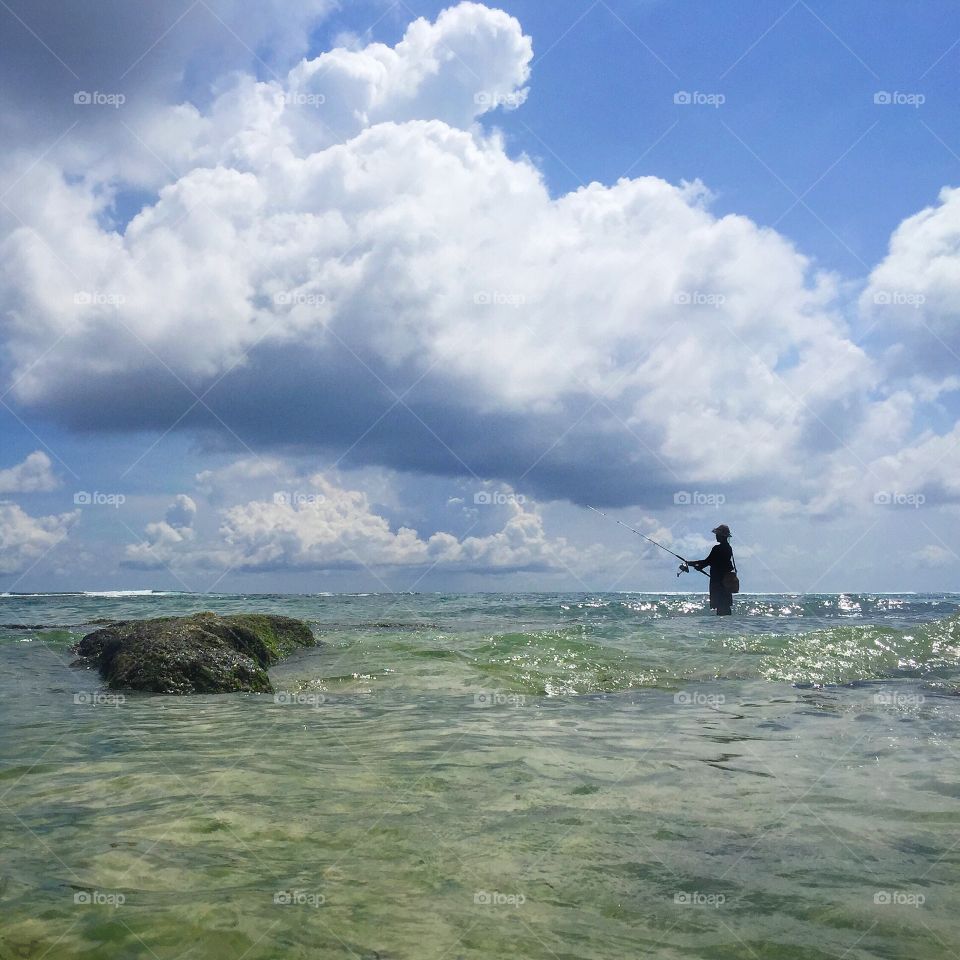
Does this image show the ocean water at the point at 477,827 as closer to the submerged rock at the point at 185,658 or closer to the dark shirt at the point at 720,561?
the submerged rock at the point at 185,658

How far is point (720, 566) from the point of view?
21062mm

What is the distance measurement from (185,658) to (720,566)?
15.1 m

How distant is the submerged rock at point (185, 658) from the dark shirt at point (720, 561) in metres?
12.6

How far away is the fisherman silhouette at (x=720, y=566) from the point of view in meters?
20.4

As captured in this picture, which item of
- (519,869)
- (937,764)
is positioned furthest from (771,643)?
(519,869)

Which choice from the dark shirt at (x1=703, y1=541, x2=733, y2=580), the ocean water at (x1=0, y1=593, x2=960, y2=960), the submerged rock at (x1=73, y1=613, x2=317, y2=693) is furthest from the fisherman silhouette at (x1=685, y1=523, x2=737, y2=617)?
the submerged rock at (x1=73, y1=613, x2=317, y2=693)

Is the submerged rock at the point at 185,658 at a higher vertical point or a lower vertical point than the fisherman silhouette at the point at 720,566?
lower

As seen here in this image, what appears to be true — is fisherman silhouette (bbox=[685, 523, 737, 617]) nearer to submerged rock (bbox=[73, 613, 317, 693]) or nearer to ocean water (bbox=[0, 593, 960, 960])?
ocean water (bbox=[0, 593, 960, 960])

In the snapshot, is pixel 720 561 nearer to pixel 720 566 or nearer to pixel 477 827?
pixel 720 566

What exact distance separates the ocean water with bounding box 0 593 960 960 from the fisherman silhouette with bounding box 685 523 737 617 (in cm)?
1031

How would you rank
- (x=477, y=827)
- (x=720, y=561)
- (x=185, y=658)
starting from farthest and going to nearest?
(x=720, y=561) < (x=185, y=658) < (x=477, y=827)

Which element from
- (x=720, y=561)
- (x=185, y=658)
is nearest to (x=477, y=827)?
(x=185, y=658)

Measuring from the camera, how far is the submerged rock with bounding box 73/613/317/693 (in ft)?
35.3

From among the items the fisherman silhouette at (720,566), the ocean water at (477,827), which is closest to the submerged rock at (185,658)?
the ocean water at (477,827)
